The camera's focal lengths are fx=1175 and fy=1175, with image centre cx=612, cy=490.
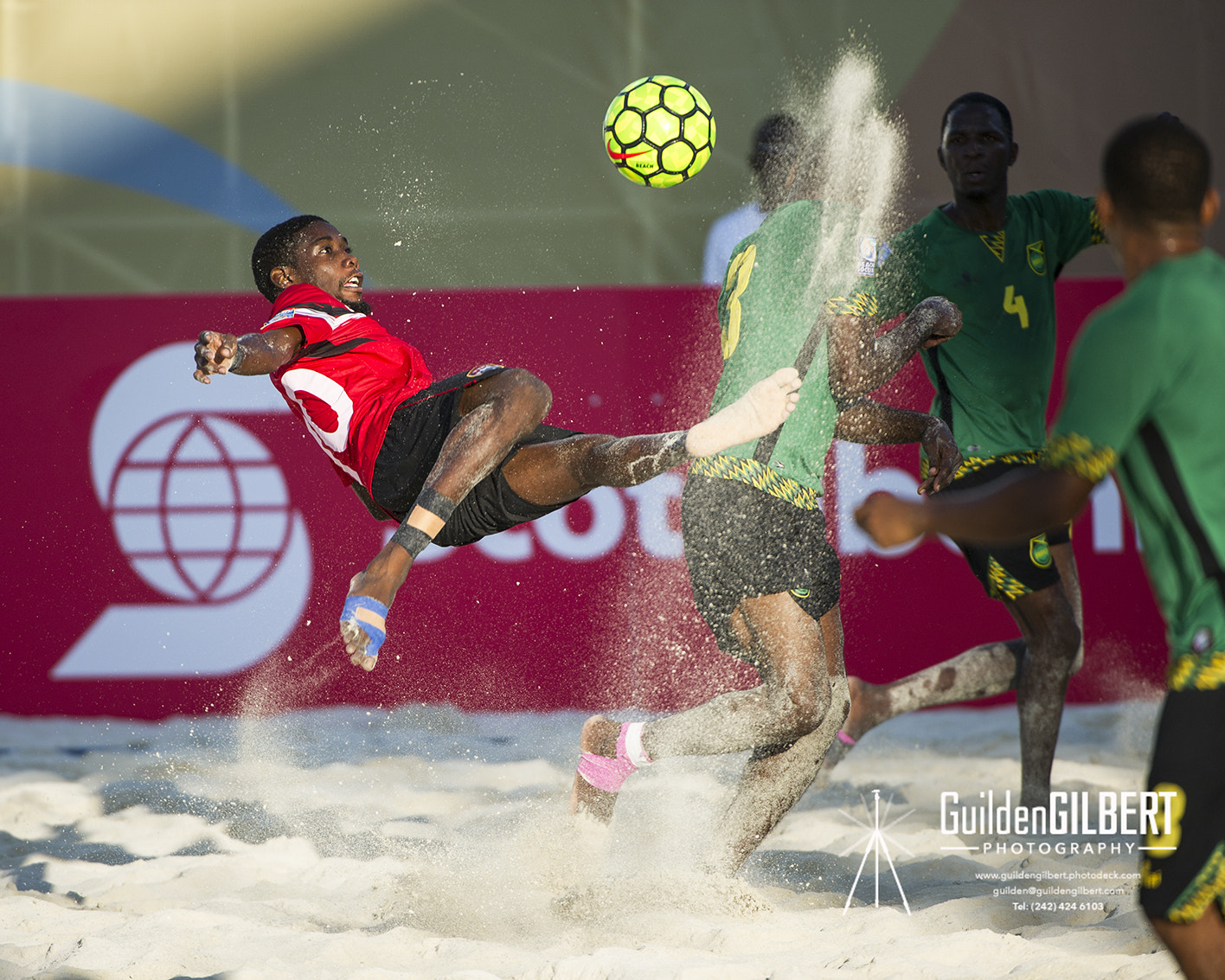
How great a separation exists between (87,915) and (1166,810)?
2.66 m

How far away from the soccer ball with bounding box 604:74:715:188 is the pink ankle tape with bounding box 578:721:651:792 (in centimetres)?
165

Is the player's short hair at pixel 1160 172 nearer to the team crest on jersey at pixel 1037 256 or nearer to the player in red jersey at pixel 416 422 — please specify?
the player in red jersey at pixel 416 422

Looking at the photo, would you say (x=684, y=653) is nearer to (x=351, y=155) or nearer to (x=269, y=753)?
(x=269, y=753)

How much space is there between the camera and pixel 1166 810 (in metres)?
1.70

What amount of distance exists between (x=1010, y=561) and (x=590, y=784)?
1483mm

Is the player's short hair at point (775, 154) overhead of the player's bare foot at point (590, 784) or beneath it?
overhead

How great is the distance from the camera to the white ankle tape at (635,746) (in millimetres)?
3145

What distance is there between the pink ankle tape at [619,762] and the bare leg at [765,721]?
19 millimetres

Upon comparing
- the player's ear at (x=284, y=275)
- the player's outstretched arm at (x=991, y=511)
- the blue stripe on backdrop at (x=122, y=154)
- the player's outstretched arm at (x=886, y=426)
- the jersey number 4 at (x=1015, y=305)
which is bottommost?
the player's outstretched arm at (x=991, y=511)

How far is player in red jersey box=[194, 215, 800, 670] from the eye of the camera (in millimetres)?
2871

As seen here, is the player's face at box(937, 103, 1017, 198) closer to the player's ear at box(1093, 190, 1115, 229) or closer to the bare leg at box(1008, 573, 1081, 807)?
the bare leg at box(1008, 573, 1081, 807)

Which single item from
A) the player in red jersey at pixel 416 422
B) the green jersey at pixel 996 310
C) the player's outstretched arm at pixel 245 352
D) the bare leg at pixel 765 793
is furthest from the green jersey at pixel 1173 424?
the green jersey at pixel 996 310

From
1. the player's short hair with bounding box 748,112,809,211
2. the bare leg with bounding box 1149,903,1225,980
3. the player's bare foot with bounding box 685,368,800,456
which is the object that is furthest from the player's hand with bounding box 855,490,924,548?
the player's short hair with bounding box 748,112,809,211

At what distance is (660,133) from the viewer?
11.8 feet
